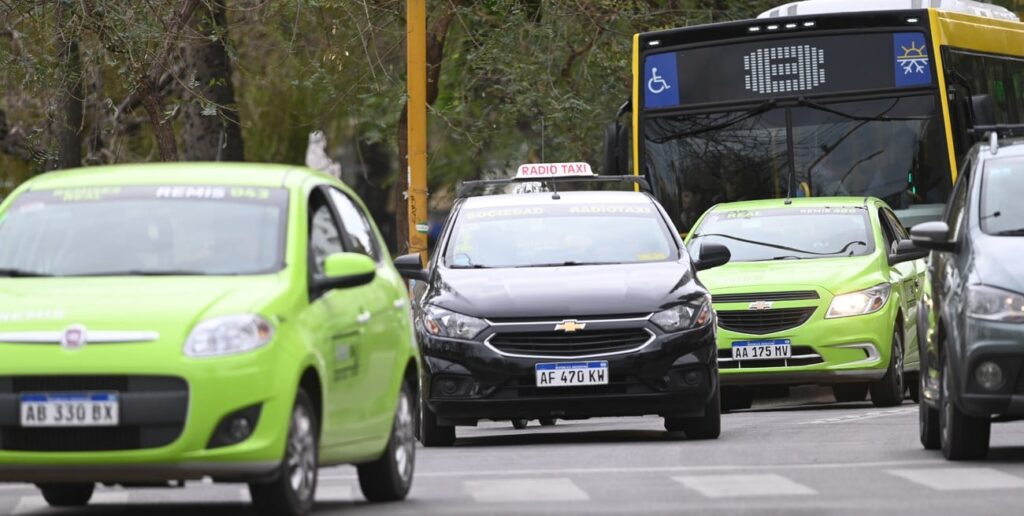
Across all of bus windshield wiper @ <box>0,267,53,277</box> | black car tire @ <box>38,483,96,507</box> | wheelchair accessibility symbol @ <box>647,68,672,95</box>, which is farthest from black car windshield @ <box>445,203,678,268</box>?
wheelchair accessibility symbol @ <box>647,68,672,95</box>

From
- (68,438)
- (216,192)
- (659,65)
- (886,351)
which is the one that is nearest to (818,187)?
(659,65)

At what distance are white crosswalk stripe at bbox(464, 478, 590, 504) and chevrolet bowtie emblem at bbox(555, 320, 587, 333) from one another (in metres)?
2.78

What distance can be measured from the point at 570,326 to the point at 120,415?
576 centimetres

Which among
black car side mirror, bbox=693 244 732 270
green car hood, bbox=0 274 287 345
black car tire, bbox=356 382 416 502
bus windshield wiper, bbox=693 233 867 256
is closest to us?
green car hood, bbox=0 274 287 345

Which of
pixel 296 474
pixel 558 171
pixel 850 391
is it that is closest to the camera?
pixel 296 474

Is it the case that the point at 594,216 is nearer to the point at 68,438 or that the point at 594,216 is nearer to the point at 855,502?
the point at 855,502

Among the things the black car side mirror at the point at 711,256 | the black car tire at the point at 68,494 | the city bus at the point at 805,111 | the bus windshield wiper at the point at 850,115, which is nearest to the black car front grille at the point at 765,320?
the black car side mirror at the point at 711,256

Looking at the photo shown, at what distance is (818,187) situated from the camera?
2247 cm

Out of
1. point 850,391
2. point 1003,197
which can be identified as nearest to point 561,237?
point 1003,197

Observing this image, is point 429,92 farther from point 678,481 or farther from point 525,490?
point 525,490

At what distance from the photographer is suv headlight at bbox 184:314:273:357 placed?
9.52m

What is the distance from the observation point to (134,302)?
32.0 ft

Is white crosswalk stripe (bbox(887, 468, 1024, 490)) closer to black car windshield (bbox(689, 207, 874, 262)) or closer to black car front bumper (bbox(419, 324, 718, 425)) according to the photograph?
black car front bumper (bbox(419, 324, 718, 425))

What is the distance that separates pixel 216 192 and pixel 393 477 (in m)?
1.52
